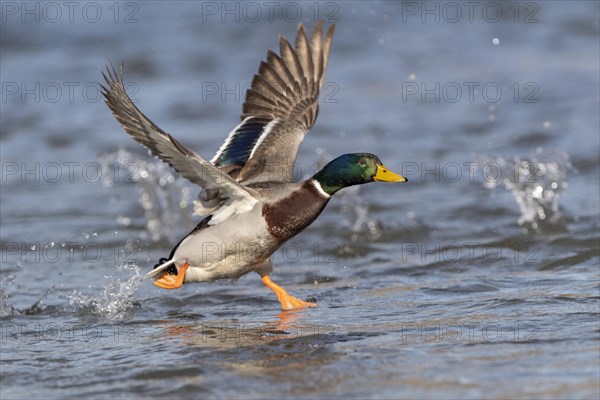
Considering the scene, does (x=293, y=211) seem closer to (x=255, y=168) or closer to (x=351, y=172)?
(x=351, y=172)

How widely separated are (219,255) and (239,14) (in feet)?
41.4

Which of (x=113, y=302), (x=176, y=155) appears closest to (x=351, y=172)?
(x=176, y=155)

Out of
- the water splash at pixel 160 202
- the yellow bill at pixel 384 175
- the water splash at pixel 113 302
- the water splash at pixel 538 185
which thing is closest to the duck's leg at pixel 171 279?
the water splash at pixel 113 302

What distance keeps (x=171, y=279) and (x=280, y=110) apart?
1528 millimetres

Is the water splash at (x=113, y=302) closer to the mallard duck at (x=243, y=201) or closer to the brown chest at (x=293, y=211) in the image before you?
the mallard duck at (x=243, y=201)

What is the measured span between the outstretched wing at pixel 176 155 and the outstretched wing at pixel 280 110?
0.62m

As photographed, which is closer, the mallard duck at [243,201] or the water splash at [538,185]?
the mallard duck at [243,201]

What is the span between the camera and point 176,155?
5.63 metres

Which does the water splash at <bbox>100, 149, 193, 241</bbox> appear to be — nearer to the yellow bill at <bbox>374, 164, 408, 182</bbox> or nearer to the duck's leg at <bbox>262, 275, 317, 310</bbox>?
the duck's leg at <bbox>262, 275, 317, 310</bbox>

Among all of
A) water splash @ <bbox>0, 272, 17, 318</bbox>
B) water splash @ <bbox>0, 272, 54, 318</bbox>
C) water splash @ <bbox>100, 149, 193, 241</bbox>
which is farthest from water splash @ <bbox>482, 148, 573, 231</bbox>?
water splash @ <bbox>0, 272, 17, 318</bbox>

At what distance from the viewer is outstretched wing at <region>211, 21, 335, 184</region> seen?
6.86 metres

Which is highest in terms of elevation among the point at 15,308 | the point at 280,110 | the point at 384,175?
the point at 280,110

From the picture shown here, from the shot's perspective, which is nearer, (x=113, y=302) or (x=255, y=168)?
(x=113, y=302)

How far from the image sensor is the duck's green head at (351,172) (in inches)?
241
